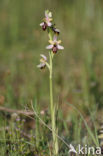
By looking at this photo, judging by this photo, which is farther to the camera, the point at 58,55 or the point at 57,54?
the point at 58,55

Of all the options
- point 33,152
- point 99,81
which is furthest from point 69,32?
point 33,152

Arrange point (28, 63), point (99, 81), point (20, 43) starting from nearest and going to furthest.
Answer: point (99, 81)
point (28, 63)
point (20, 43)

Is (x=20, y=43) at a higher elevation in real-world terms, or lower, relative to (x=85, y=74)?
higher

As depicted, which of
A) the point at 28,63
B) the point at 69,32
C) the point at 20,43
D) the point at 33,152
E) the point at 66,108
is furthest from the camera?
the point at 69,32

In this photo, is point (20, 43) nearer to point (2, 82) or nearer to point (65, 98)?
point (2, 82)
